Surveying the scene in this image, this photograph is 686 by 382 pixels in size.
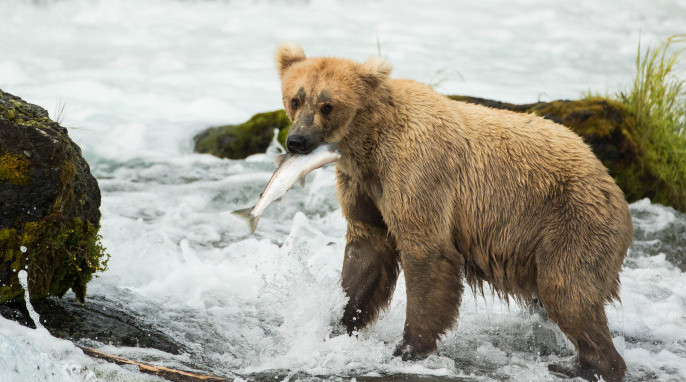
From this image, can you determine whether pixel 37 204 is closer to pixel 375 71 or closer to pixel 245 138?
pixel 375 71

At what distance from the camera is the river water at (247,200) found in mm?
4410

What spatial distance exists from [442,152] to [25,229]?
2252 mm

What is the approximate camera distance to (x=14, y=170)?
12.1ft

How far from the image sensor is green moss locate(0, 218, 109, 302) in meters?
3.76

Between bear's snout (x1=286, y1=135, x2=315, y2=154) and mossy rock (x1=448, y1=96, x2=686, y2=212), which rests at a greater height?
bear's snout (x1=286, y1=135, x2=315, y2=154)

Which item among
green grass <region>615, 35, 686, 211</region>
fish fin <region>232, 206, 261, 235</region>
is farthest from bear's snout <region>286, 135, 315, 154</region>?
green grass <region>615, 35, 686, 211</region>

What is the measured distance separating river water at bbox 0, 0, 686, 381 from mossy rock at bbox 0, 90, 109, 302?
1.18 feet

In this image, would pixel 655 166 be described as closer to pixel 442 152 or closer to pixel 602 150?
pixel 602 150

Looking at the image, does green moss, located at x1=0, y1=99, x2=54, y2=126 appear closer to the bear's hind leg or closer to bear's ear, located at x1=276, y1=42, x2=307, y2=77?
bear's ear, located at x1=276, y1=42, x2=307, y2=77

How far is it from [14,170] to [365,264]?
6.81ft

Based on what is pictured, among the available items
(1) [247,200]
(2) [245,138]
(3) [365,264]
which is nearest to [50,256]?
(3) [365,264]

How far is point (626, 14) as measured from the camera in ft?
73.5

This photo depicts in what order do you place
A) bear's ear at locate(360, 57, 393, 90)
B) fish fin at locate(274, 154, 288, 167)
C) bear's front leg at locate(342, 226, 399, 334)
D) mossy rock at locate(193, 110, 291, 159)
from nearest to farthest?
fish fin at locate(274, 154, 288, 167)
bear's ear at locate(360, 57, 393, 90)
bear's front leg at locate(342, 226, 399, 334)
mossy rock at locate(193, 110, 291, 159)

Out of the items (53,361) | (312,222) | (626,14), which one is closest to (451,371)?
(53,361)
